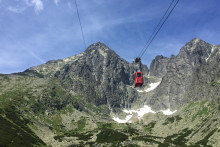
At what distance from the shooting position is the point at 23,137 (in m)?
170

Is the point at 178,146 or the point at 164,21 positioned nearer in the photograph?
the point at 164,21

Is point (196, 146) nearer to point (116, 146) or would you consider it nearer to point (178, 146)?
point (178, 146)

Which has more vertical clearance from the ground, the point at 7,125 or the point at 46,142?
the point at 7,125

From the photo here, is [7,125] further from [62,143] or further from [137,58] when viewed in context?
[137,58]

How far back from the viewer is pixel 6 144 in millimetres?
135500

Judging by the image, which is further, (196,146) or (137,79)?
(196,146)

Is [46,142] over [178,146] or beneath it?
over

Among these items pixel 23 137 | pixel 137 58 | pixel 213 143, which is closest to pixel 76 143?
pixel 23 137

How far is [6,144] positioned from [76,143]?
77216mm

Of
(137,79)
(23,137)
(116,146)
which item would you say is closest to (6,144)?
(23,137)

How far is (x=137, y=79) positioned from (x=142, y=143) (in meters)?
153

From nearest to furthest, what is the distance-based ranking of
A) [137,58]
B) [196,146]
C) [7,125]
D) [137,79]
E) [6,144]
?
1. [137,58]
2. [137,79]
3. [6,144]
4. [7,125]
5. [196,146]

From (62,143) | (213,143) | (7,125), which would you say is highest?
(7,125)

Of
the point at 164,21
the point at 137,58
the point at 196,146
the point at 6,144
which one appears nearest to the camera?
the point at 164,21
